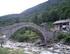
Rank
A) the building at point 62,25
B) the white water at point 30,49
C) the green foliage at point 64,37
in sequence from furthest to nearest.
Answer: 1. the building at point 62,25
2. the green foliage at point 64,37
3. the white water at point 30,49

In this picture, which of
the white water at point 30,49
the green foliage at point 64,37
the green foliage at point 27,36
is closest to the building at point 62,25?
the green foliage at point 27,36

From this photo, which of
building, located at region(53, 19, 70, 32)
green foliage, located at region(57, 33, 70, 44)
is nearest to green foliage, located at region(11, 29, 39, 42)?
building, located at region(53, 19, 70, 32)

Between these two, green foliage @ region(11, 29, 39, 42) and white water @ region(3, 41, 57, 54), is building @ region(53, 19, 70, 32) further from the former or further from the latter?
white water @ region(3, 41, 57, 54)

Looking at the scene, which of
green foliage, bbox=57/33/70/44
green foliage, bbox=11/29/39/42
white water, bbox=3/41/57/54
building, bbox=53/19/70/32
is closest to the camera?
white water, bbox=3/41/57/54

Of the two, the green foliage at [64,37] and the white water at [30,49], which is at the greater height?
the green foliage at [64,37]

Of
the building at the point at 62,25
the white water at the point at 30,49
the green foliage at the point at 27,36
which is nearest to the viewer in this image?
the white water at the point at 30,49

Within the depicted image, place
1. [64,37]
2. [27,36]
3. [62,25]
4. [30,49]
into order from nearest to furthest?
1. [30,49]
2. [64,37]
3. [27,36]
4. [62,25]

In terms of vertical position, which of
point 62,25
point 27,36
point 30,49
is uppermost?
point 62,25

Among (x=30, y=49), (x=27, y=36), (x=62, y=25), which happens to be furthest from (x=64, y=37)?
(x=62, y=25)

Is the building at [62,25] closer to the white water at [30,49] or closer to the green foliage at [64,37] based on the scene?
the green foliage at [64,37]

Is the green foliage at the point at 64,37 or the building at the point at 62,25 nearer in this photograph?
the green foliage at the point at 64,37

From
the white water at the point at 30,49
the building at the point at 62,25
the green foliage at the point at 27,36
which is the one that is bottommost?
the white water at the point at 30,49

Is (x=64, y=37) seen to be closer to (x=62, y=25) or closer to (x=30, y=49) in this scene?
(x=30, y=49)

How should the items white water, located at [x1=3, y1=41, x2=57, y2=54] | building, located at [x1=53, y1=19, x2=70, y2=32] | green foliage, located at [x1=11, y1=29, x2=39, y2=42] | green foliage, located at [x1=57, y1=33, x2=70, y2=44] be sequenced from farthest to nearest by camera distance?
building, located at [x1=53, y1=19, x2=70, y2=32] < green foliage, located at [x1=11, y1=29, x2=39, y2=42] < green foliage, located at [x1=57, y1=33, x2=70, y2=44] < white water, located at [x1=3, y1=41, x2=57, y2=54]
